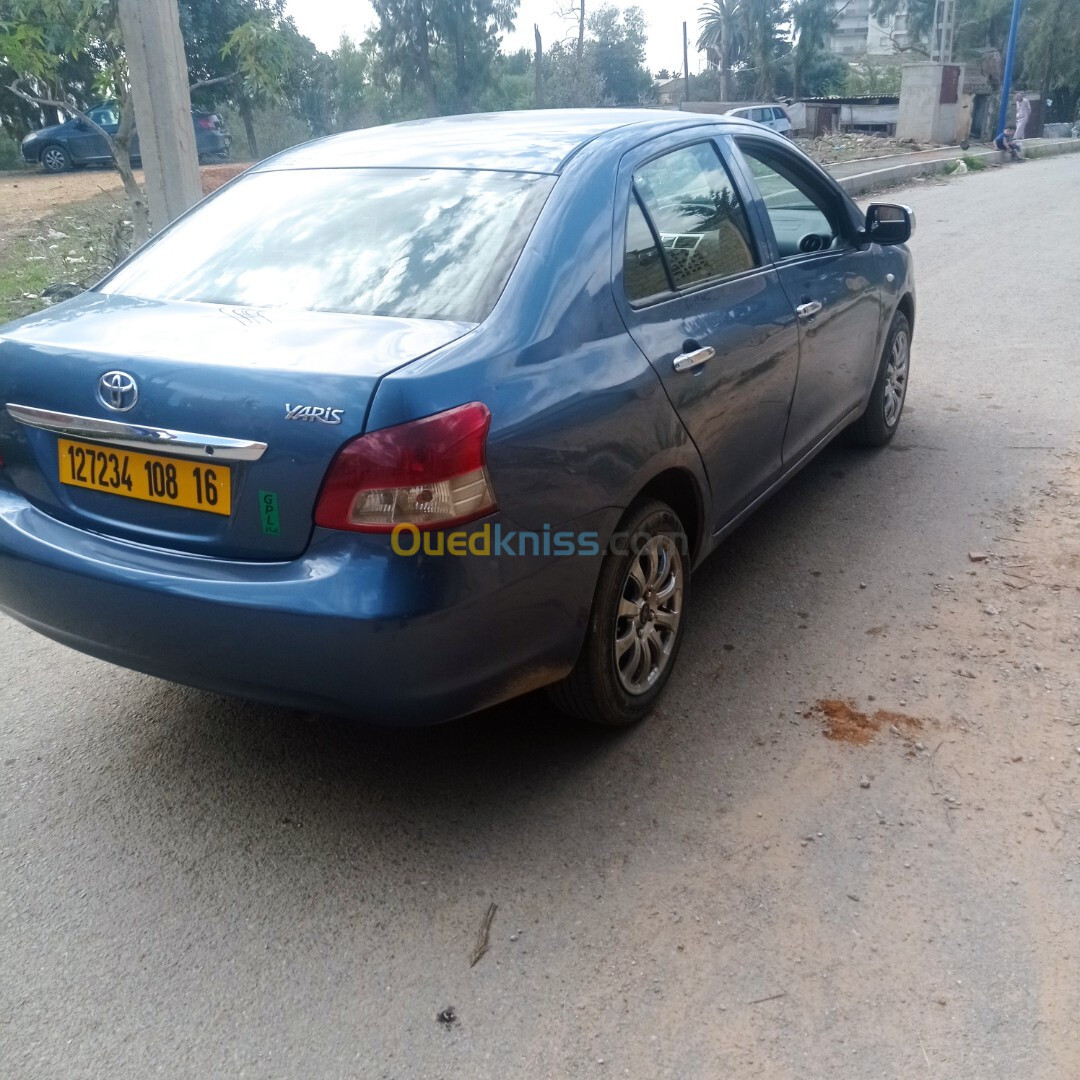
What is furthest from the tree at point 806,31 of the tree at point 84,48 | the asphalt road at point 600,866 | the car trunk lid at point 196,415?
the car trunk lid at point 196,415

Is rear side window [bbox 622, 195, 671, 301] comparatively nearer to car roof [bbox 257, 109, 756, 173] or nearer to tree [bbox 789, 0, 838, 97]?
car roof [bbox 257, 109, 756, 173]

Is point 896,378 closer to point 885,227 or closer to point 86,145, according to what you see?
point 885,227

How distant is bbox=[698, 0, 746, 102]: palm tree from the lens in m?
58.0

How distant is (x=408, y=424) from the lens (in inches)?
91.7

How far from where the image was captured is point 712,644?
3.77m

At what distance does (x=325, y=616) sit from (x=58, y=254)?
39.5 feet

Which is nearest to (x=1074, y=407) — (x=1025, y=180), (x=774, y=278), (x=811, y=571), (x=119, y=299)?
(x=811, y=571)

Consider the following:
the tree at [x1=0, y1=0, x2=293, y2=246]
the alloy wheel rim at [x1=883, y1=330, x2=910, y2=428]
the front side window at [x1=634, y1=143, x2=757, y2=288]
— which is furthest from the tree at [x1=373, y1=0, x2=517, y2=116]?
the front side window at [x1=634, y1=143, x2=757, y2=288]

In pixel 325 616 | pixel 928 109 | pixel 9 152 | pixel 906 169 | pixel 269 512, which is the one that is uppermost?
pixel 269 512

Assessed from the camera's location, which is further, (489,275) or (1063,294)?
(1063,294)

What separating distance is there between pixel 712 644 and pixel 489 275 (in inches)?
63.0

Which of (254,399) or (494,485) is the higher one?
(254,399)

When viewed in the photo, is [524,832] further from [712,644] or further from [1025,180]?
[1025,180]

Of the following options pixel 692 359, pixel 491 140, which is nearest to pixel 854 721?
pixel 692 359
